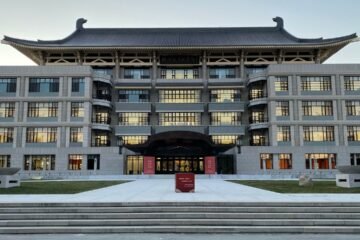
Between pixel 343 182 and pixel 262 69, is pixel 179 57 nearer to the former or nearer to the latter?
pixel 262 69

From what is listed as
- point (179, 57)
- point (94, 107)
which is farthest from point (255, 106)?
point (94, 107)

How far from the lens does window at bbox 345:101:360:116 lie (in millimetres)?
51138

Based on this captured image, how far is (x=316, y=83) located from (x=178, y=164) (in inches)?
916

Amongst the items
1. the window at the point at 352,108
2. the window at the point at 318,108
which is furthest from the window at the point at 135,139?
the window at the point at 352,108

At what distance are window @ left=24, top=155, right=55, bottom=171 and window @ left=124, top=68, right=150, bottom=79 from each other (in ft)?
56.1

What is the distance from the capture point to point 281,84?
51156mm

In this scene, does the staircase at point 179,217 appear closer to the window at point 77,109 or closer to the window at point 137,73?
the window at point 77,109

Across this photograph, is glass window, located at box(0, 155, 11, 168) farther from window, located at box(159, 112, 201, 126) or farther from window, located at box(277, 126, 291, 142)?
window, located at box(277, 126, 291, 142)

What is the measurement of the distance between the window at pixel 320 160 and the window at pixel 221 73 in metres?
17.1

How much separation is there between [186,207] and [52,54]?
49.9 metres

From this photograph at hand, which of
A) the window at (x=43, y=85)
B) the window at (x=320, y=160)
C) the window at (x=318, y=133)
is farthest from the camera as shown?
the window at (x=43, y=85)

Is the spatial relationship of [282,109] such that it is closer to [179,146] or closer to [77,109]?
[179,146]

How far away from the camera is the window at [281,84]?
167 ft

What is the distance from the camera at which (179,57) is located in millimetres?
56219
